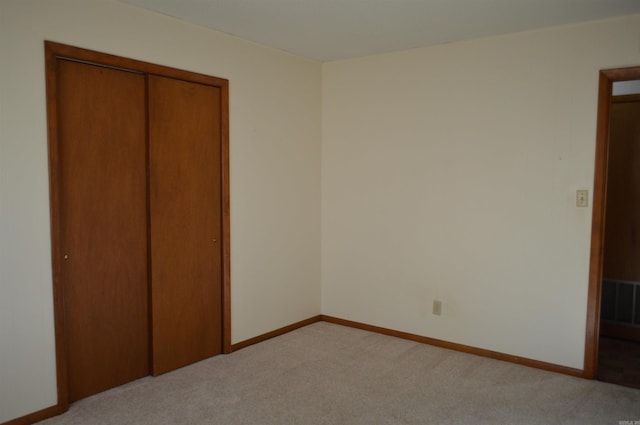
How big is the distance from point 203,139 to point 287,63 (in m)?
1.11

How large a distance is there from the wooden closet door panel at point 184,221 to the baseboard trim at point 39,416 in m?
0.65

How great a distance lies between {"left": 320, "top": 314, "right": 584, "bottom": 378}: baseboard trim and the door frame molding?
158 millimetres

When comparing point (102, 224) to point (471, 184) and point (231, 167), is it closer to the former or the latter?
point (231, 167)

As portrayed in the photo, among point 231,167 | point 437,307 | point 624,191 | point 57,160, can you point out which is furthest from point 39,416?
point 624,191

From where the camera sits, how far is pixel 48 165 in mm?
2600

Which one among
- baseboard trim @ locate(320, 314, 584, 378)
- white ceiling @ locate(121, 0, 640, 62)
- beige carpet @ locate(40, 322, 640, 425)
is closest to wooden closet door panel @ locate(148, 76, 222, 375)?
beige carpet @ locate(40, 322, 640, 425)

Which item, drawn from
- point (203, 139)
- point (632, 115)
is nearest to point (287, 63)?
point (203, 139)

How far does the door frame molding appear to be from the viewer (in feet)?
10.1

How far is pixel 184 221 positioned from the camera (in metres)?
3.34

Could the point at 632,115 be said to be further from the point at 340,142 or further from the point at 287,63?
the point at 287,63

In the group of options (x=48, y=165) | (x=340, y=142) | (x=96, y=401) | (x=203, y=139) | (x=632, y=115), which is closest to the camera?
(x=48, y=165)

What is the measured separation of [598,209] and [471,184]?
86cm

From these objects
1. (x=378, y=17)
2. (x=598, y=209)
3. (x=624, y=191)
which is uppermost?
(x=378, y=17)

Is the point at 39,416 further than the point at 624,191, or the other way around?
the point at 624,191
